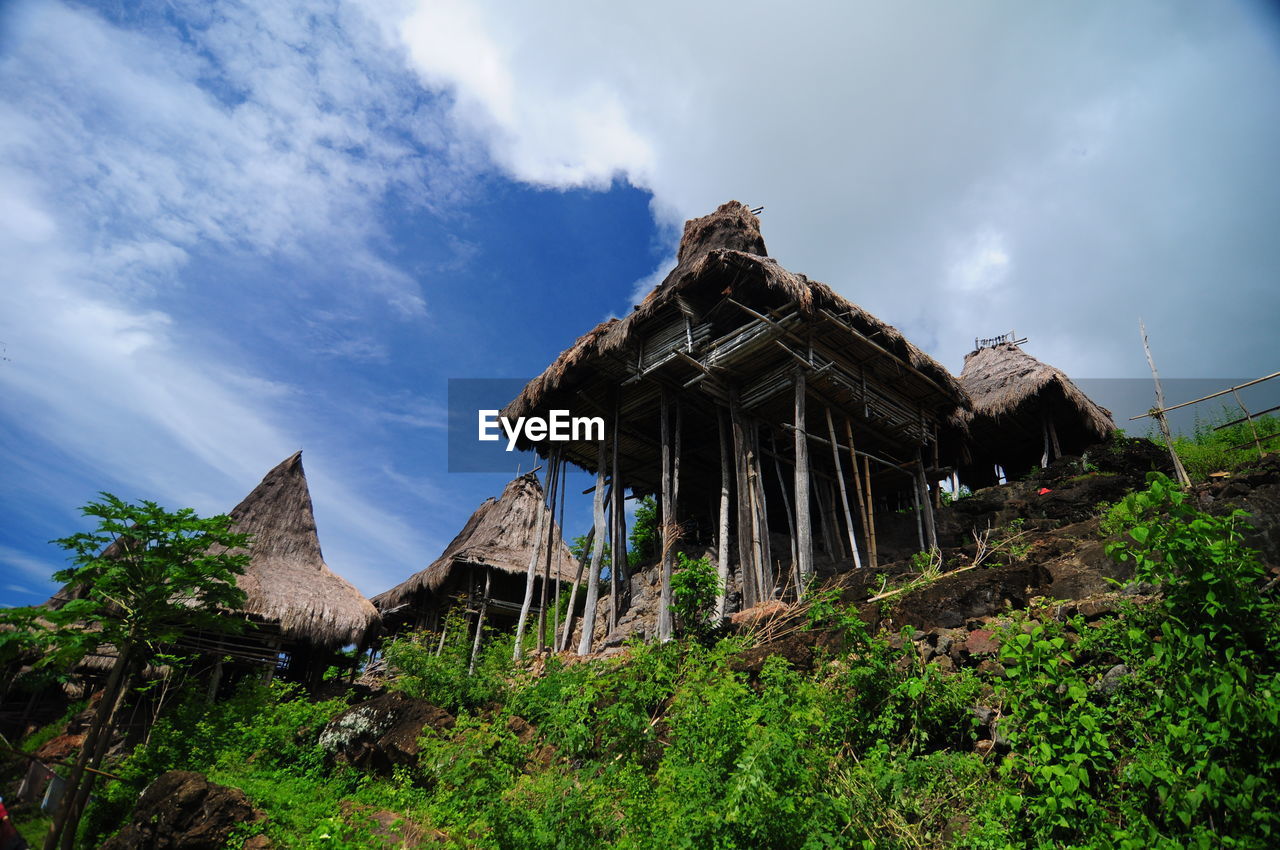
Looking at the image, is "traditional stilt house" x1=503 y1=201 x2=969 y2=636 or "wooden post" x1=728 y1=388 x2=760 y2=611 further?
"traditional stilt house" x1=503 y1=201 x2=969 y2=636

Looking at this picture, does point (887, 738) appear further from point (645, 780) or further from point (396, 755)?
point (396, 755)

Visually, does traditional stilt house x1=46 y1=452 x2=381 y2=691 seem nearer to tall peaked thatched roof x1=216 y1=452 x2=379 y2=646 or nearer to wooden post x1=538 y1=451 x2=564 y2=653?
tall peaked thatched roof x1=216 y1=452 x2=379 y2=646

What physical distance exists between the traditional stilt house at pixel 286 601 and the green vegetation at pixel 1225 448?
1670cm

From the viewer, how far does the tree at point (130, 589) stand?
5.96 metres

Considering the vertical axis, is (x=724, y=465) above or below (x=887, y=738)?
above

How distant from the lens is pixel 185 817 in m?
5.76

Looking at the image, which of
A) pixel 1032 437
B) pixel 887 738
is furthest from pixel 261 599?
pixel 1032 437

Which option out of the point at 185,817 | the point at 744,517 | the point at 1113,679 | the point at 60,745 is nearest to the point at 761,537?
the point at 744,517

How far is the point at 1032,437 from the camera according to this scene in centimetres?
1834

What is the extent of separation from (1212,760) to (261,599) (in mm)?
15338

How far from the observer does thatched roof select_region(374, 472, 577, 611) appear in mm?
18438

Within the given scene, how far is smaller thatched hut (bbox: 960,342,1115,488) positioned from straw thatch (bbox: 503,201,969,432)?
11.8ft

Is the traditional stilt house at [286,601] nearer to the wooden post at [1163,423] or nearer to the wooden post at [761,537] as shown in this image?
the wooden post at [761,537]

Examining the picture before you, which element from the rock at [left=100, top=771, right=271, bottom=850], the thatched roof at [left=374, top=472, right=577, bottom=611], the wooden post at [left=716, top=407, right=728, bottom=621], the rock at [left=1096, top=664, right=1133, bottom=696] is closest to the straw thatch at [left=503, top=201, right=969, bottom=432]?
the wooden post at [left=716, top=407, right=728, bottom=621]
